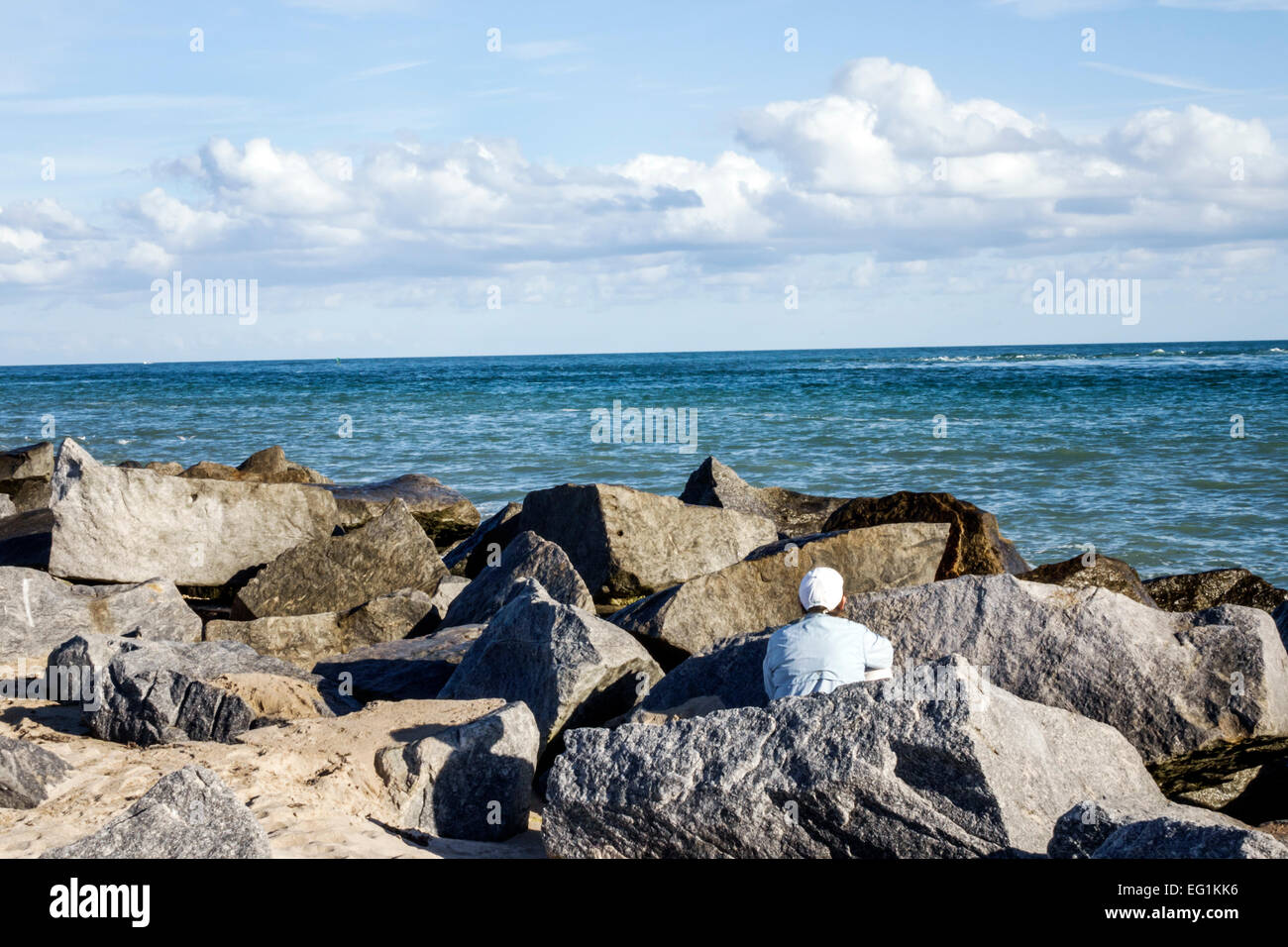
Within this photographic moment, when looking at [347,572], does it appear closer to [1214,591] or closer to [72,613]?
[72,613]

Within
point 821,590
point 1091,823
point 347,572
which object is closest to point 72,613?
point 347,572

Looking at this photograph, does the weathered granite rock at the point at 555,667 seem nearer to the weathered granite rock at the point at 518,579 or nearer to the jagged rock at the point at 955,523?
the weathered granite rock at the point at 518,579

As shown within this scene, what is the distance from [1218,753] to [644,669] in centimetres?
276

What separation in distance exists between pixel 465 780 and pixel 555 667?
41.8 inches

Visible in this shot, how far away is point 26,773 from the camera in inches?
171

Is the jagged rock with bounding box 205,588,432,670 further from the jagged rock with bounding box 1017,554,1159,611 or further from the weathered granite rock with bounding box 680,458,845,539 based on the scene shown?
the jagged rock with bounding box 1017,554,1159,611

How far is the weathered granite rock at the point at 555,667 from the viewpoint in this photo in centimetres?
548

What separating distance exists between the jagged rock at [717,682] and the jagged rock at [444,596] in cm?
284

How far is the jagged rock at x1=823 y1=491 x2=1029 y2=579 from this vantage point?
7.54 metres

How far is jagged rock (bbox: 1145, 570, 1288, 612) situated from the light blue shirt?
12.3 ft

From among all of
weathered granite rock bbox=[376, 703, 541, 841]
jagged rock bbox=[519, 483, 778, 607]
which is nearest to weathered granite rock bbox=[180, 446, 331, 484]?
jagged rock bbox=[519, 483, 778, 607]

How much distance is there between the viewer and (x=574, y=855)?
4.04 meters
